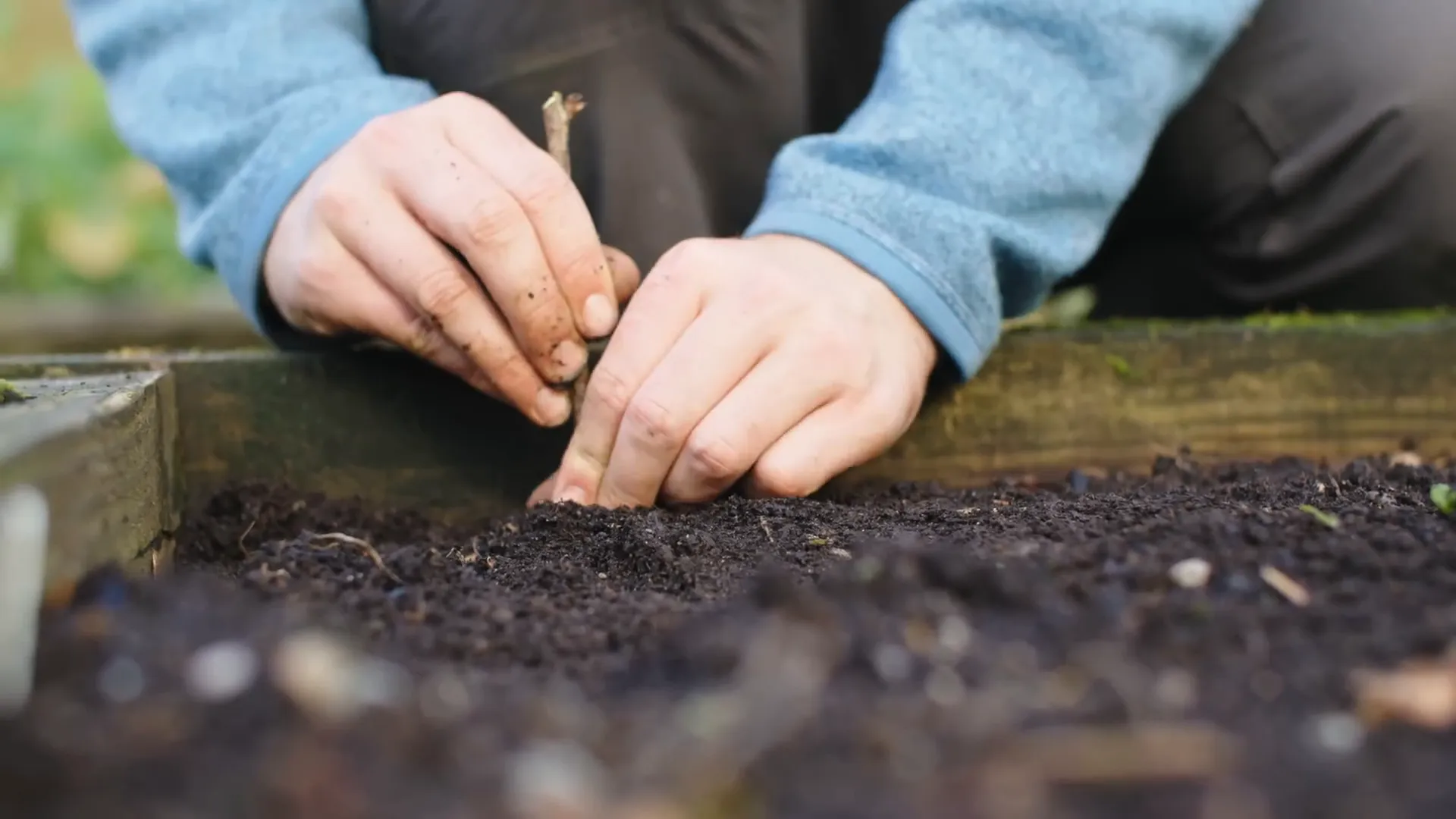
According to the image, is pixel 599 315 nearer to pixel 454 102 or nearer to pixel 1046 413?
pixel 454 102

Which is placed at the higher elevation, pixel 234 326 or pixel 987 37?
pixel 987 37

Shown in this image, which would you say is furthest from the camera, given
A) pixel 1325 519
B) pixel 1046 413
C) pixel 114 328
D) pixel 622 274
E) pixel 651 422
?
pixel 114 328

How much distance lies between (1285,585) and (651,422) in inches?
19.3

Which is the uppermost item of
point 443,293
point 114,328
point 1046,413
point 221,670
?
point 221,670

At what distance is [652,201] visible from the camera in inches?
45.8

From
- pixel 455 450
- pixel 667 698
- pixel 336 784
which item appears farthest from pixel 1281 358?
pixel 336 784

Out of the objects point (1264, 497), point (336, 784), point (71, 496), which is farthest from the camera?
point (1264, 497)

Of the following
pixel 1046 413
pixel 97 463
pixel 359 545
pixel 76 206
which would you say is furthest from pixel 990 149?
pixel 76 206

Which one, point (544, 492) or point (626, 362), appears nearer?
point (626, 362)

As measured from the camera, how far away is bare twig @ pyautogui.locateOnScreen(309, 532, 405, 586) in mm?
676

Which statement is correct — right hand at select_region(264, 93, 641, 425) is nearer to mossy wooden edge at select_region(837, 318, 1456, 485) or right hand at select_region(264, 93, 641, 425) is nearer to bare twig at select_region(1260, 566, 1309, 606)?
mossy wooden edge at select_region(837, 318, 1456, 485)

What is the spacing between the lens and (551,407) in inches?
38.0

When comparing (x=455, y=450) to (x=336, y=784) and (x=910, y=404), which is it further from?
(x=336, y=784)

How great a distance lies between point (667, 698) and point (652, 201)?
0.83 m
